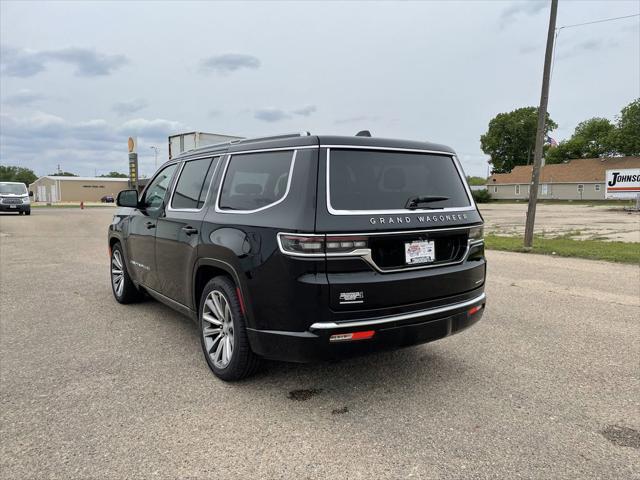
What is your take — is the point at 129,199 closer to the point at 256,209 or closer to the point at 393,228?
the point at 256,209

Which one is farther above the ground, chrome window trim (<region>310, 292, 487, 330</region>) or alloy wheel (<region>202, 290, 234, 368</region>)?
chrome window trim (<region>310, 292, 487, 330</region>)

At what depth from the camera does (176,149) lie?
1212cm

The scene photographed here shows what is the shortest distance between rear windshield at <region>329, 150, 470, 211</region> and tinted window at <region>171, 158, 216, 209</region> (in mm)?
1456

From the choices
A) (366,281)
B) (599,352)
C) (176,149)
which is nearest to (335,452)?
(366,281)

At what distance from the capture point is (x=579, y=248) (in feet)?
39.4

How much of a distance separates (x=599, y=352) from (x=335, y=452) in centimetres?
297

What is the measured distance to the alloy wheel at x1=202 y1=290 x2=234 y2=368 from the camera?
368 cm

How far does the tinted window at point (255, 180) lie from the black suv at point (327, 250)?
0.04ft

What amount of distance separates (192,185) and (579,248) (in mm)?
10721

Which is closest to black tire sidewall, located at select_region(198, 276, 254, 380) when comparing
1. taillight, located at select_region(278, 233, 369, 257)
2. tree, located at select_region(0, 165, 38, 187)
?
taillight, located at select_region(278, 233, 369, 257)

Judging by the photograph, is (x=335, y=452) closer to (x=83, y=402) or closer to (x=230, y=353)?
(x=230, y=353)

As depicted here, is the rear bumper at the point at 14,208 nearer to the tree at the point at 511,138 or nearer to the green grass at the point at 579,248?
the green grass at the point at 579,248

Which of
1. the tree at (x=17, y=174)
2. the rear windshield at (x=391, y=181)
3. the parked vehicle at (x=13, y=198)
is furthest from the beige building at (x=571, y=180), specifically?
the tree at (x=17, y=174)

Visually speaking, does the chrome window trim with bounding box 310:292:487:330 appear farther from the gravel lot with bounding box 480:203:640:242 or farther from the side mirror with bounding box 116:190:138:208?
the gravel lot with bounding box 480:203:640:242
